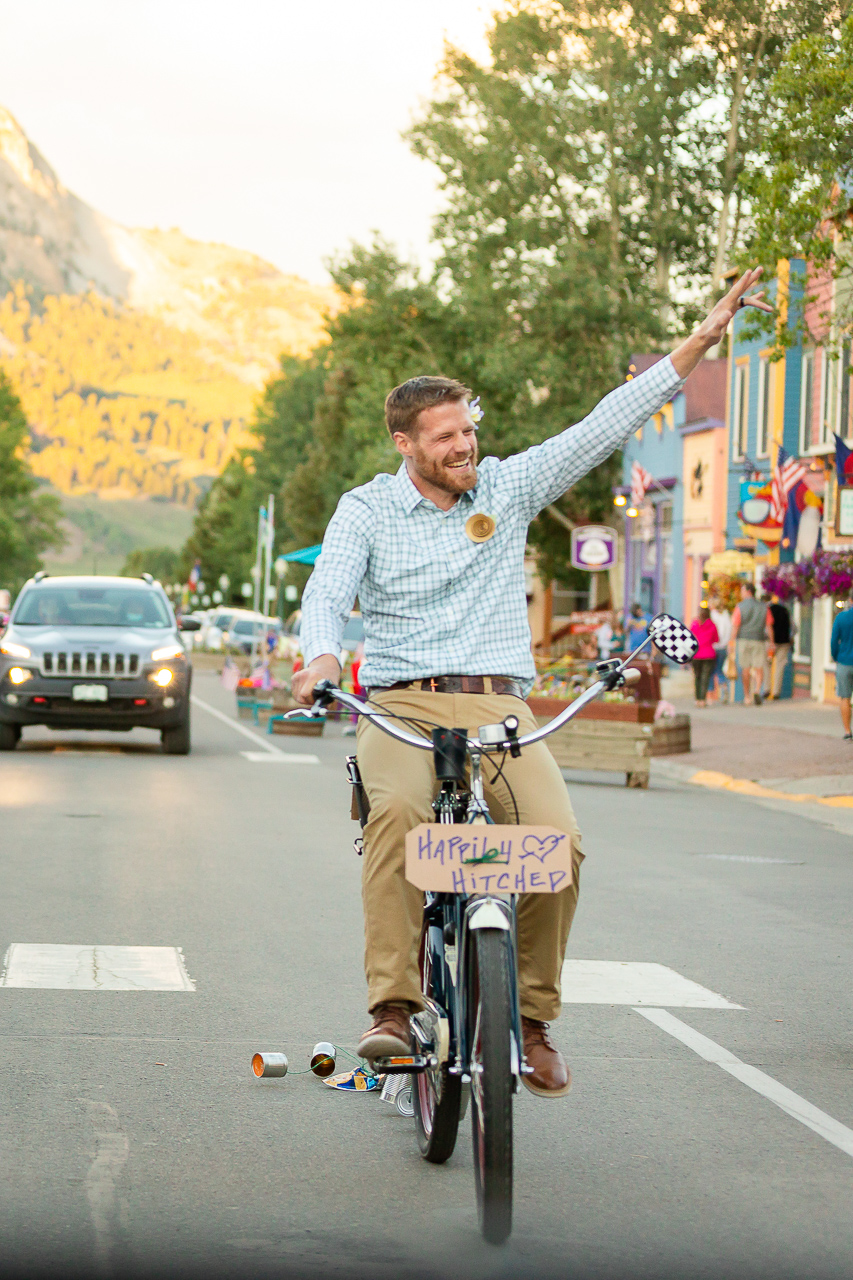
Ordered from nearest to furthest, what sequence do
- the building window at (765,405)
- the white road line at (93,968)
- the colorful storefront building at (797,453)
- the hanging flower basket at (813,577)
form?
the white road line at (93,968), the hanging flower basket at (813,577), the colorful storefront building at (797,453), the building window at (765,405)

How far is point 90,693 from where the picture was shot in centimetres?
1875

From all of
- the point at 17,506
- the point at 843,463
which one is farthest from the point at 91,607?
the point at 17,506

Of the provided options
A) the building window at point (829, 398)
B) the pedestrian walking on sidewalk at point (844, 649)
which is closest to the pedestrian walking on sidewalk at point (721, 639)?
the building window at point (829, 398)

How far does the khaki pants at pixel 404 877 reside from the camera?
4.63 metres

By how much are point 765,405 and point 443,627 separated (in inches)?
1314

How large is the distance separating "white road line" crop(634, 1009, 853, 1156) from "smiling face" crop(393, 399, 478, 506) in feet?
6.58

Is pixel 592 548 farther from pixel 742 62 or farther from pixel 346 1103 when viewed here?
pixel 346 1103

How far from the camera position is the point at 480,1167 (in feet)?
13.6

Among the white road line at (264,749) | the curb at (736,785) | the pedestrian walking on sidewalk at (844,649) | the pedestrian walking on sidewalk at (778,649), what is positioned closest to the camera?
the curb at (736,785)

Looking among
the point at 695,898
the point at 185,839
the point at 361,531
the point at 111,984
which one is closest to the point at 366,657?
the point at 361,531

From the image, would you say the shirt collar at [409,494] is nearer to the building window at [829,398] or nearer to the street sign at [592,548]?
the building window at [829,398]

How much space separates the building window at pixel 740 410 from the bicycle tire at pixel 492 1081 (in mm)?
35354

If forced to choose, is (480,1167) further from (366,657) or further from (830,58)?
(830,58)

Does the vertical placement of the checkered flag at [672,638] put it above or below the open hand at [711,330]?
below
